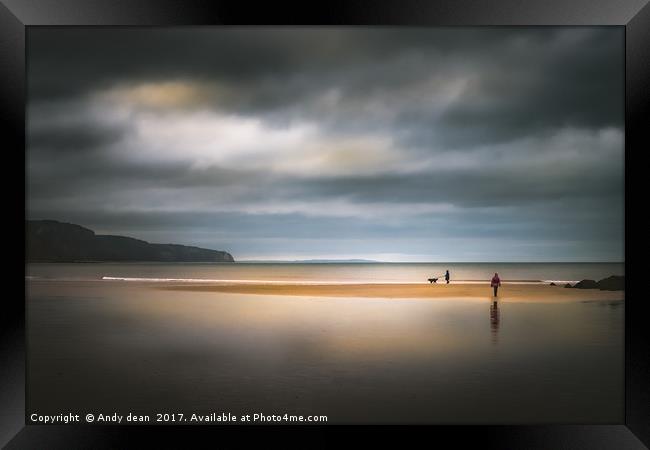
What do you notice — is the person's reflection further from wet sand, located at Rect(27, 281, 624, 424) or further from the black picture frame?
the black picture frame

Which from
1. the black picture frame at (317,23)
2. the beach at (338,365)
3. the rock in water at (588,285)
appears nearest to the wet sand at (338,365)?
the beach at (338,365)

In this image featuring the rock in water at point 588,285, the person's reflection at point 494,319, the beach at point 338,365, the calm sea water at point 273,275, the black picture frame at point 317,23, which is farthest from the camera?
the calm sea water at point 273,275

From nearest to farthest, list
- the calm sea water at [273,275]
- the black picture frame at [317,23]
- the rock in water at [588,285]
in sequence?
1. the black picture frame at [317,23]
2. the rock in water at [588,285]
3. the calm sea water at [273,275]

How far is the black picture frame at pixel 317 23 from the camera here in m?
4.85

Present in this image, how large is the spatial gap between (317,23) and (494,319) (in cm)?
772

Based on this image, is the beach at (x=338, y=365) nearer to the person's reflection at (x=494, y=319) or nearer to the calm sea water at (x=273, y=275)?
the person's reflection at (x=494, y=319)

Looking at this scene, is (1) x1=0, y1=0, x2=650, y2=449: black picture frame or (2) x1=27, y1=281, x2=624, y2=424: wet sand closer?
(1) x1=0, y1=0, x2=650, y2=449: black picture frame

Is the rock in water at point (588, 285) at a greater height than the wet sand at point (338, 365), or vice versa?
the rock in water at point (588, 285)

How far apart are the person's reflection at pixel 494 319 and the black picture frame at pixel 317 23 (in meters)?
3.55

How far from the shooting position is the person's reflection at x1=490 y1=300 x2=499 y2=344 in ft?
29.5

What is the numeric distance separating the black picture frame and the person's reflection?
355 cm

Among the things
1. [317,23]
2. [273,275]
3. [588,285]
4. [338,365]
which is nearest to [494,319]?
[338,365]

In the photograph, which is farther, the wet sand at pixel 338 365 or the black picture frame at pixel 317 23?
the wet sand at pixel 338 365

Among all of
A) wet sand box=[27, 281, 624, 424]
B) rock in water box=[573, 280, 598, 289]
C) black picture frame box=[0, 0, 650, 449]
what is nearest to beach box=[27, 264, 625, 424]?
wet sand box=[27, 281, 624, 424]
